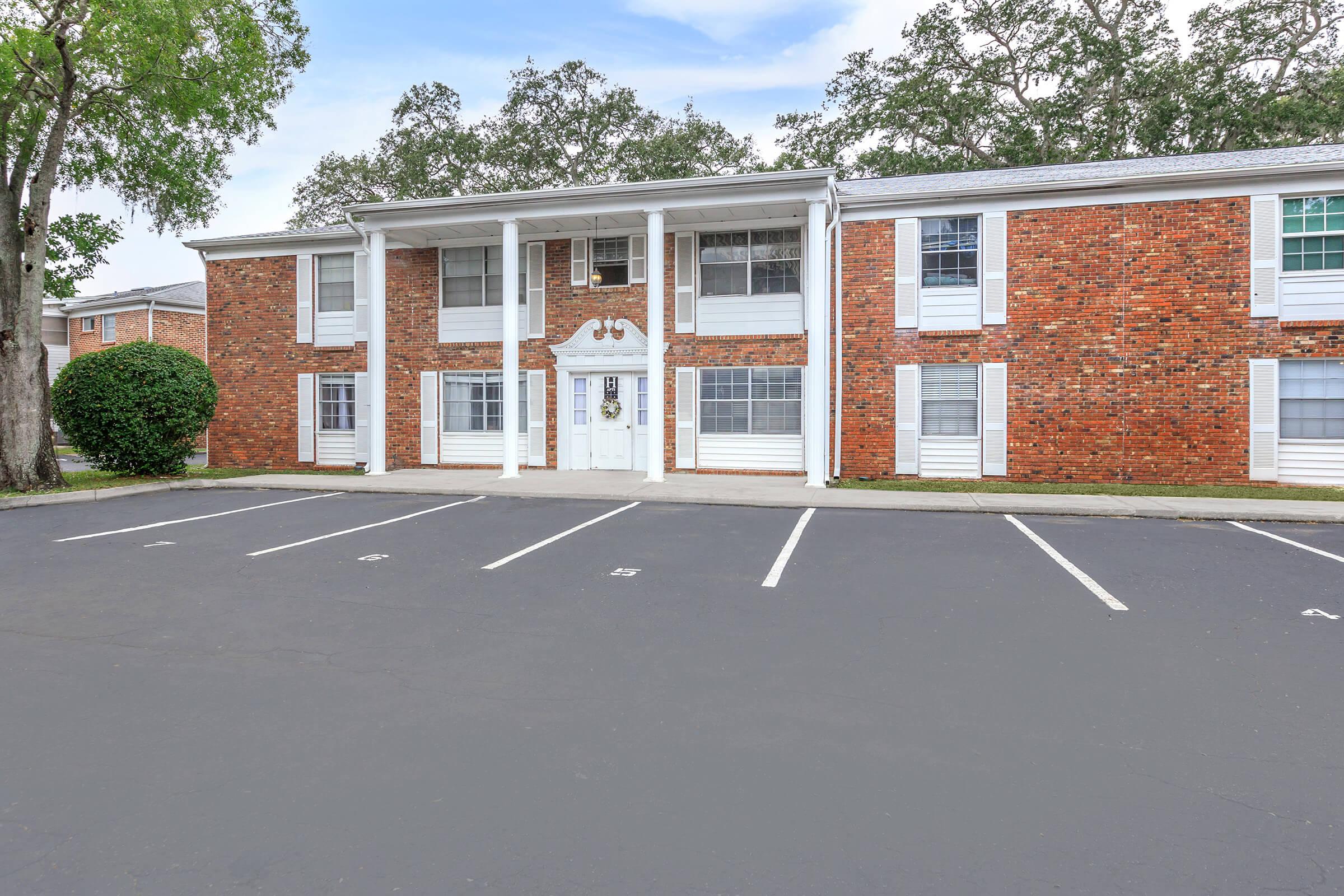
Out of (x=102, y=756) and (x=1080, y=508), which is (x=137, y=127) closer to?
(x=102, y=756)

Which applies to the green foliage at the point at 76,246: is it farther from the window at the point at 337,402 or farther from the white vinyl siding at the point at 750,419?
the white vinyl siding at the point at 750,419

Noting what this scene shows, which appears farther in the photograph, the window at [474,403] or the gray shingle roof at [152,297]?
the gray shingle roof at [152,297]

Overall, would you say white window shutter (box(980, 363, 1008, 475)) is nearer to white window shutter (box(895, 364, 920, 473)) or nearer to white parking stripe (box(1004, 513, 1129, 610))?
white window shutter (box(895, 364, 920, 473))

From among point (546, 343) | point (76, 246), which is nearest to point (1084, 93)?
point (546, 343)

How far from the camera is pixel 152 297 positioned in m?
27.1

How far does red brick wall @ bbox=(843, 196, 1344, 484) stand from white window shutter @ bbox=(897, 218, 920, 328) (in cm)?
15

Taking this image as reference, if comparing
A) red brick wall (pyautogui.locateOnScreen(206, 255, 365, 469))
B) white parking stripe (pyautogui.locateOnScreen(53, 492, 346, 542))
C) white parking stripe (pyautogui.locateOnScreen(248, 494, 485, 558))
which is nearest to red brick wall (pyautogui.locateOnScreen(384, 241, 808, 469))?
red brick wall (pyautogui.locateOnScreen(206, 255, 365, 469))

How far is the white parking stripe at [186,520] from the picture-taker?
27.9ft

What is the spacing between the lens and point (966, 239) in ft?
46.6

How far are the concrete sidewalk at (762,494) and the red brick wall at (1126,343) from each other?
2113 millimetres

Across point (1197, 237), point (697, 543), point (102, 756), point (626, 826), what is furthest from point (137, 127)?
point (1197, 237)

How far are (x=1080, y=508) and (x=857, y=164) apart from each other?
748 inches

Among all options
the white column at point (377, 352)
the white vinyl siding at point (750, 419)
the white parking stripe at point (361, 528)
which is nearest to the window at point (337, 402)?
the white column at point (377, 352)

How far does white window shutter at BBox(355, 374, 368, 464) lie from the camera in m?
17.1
